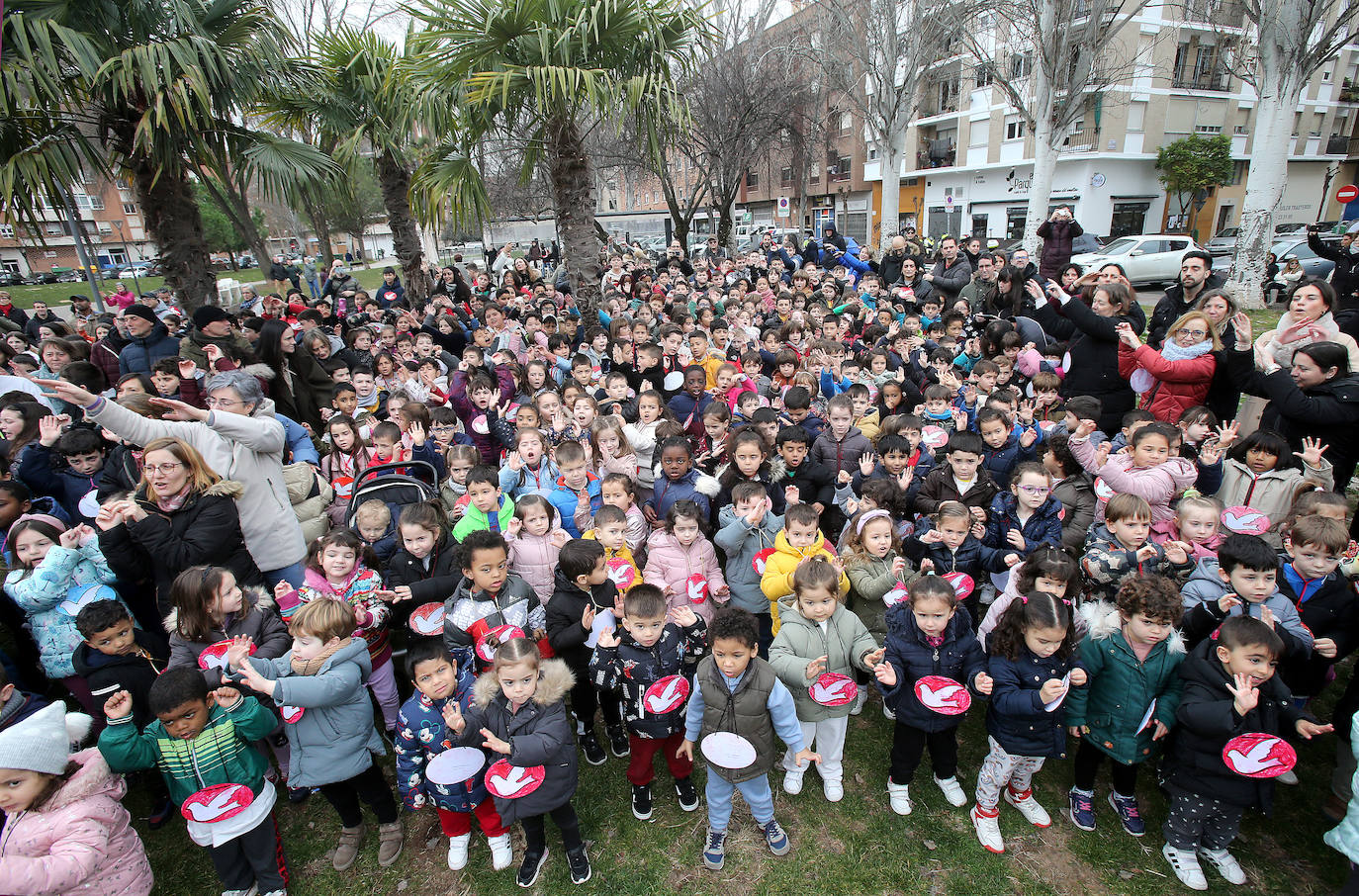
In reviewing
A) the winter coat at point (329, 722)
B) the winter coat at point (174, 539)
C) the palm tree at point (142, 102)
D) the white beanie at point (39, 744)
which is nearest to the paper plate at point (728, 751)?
the winter coat at point (329, 722)

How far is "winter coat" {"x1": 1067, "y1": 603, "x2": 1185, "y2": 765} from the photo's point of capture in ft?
9.73

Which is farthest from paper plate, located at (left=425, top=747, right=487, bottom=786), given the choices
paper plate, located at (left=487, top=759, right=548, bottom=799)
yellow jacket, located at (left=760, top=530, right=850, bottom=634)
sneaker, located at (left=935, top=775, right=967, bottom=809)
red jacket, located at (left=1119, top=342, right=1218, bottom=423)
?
red jacket, located at (left=1119, top=342, right=1218, bottom=423)

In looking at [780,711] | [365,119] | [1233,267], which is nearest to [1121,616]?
[780,711]

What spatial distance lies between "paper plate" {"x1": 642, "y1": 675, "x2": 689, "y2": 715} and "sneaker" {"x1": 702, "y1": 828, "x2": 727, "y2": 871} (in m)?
0.72

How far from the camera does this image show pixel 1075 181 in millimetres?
27359

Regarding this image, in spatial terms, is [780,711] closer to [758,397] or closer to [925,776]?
[925,776]

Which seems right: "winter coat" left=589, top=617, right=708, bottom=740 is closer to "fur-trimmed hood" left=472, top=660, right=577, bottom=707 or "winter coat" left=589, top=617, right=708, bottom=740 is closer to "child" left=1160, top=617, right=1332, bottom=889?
"fur-trimmed hood" left=472, top=660, right=577, bottom=707

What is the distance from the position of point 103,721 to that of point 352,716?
1.61m

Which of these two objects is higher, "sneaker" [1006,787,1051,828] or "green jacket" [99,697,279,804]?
"green jacket" [99,697,279,804]

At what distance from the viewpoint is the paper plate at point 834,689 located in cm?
289

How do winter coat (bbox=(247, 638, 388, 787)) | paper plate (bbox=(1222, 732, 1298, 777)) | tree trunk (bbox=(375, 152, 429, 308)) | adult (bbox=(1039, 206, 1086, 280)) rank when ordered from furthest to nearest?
tree trunk (bbox=(375, 152, 429, 308)), adult (bbox=(1039, 206, 1086, 280)), winter coat (bbox=(247, 638, 388, 787)), paper plate (bbox=(1222, 732, 1298, 777))

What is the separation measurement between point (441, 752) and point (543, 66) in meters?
6.57

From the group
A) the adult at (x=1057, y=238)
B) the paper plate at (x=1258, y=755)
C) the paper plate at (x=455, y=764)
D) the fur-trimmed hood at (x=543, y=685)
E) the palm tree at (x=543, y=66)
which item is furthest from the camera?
the adult at (x=1057, y=238)

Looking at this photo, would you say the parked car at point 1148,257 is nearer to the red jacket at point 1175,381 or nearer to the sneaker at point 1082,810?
the red jacket at point 1175,381
